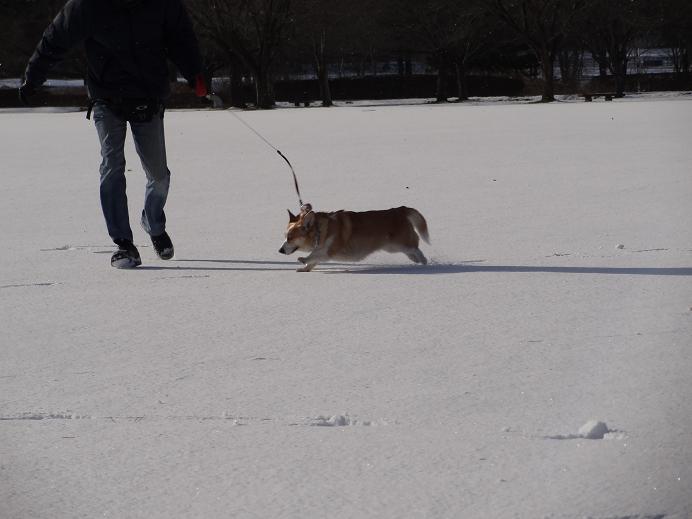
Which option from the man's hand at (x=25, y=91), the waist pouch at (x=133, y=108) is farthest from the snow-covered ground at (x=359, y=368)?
the man's hand at (x=25, y=91)

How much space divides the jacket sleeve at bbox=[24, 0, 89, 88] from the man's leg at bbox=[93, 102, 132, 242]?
365mm

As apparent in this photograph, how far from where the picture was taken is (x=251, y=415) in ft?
12.1

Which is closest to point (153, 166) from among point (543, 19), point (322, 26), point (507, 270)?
point (507, 270)

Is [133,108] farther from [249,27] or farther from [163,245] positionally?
[249,27]

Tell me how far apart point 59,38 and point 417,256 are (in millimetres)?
2364

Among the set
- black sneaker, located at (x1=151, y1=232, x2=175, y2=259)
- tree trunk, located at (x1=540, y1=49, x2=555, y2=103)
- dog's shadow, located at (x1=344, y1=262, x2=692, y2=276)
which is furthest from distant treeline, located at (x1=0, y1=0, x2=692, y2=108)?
dog's shadow, located at (x1=344, y1=262, x2=692, y2=276)

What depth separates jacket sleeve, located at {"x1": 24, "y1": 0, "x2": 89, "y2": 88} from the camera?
6516 mm

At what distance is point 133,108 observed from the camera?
21.9 feet

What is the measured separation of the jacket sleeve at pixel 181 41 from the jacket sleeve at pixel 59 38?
0.48m

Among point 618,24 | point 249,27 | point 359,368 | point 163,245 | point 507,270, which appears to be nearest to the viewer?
point 359,368

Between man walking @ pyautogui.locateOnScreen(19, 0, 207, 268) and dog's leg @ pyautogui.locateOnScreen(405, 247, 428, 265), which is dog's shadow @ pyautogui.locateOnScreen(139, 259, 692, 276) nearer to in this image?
→ dog's leg @ pyautogui.locateOnScreen(405, 247, 428, 265)

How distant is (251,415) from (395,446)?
0.56 metres

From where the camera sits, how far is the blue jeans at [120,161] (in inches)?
265

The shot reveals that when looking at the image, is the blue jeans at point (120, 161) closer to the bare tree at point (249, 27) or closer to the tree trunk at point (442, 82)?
the bare tree at point (249, 27)
